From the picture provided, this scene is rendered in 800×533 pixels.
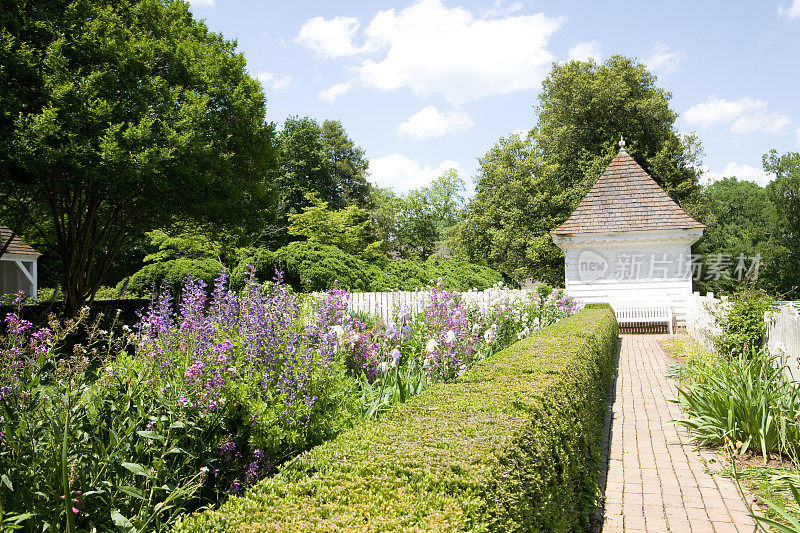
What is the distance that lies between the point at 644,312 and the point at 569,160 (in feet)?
43.2

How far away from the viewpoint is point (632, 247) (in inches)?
771

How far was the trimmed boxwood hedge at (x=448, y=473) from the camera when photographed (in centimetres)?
206

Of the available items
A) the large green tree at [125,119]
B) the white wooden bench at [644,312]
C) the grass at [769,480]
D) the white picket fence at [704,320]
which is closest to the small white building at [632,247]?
the white wooden bench at [644,312]

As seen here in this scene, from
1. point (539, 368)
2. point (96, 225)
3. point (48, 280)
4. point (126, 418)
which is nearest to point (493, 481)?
point (126, 418)

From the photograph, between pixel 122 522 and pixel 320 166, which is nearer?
pixel 122 522

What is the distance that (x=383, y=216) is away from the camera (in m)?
41.5

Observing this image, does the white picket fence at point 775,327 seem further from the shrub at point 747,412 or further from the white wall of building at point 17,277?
the white wall of building at point 17,277

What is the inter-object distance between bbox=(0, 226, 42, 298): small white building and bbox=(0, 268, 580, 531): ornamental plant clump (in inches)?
803

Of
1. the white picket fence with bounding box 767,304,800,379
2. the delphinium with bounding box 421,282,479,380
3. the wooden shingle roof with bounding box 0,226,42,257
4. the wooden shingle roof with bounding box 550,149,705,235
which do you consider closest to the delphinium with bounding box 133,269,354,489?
the delphinium with bounding box 421,282,479,380

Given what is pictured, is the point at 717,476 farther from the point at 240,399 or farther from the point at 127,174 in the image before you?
the point at 127,174

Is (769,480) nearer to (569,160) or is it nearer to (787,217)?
(569,160)

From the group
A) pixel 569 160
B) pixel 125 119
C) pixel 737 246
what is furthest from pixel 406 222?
pixel 125 119

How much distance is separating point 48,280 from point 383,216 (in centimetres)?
2194

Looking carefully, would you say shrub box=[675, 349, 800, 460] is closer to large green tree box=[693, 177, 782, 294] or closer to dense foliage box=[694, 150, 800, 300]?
large green tree box=[693, 177, 782, 294]
